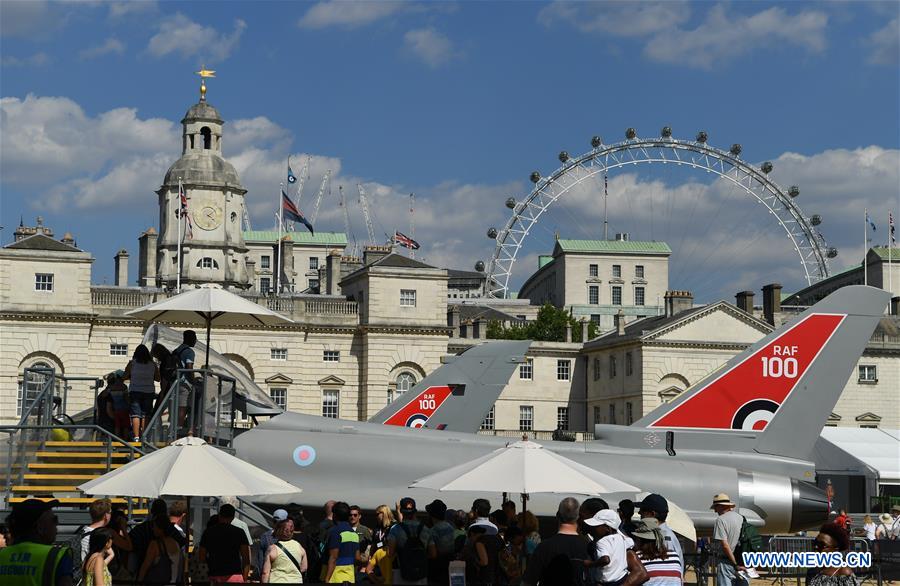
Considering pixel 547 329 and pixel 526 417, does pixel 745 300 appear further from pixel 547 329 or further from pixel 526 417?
pixel 547 329

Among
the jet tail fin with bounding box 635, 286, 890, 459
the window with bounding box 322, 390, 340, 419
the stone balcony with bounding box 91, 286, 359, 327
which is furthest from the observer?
the window with bounding box 322, 390, 340, 419

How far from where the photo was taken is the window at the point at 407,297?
270ft

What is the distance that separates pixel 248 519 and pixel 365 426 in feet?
13.5

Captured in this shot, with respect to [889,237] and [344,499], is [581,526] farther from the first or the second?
[889,237]

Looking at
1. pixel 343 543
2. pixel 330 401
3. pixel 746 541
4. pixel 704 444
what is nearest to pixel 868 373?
pixel 330 401

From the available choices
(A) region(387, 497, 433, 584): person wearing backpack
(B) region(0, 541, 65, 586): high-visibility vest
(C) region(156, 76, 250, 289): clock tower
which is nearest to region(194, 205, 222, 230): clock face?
(C) region(156, 76, 250, 289): clock tower

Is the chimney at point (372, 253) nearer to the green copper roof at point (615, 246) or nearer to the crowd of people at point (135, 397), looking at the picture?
the crowd of people at point (135, 397)

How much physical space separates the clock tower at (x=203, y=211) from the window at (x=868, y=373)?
4365 cm

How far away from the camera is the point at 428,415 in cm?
3469

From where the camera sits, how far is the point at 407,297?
82500 millimetres

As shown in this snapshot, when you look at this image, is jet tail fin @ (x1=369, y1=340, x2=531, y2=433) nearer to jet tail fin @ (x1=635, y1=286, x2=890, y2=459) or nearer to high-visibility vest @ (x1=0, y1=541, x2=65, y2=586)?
jet tail fin @ (x1=635, y1=286, x2=890, y2=459)

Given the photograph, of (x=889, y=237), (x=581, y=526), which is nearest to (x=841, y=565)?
(x=581, y=526)

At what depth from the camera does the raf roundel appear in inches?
878

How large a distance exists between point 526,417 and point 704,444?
213ft
